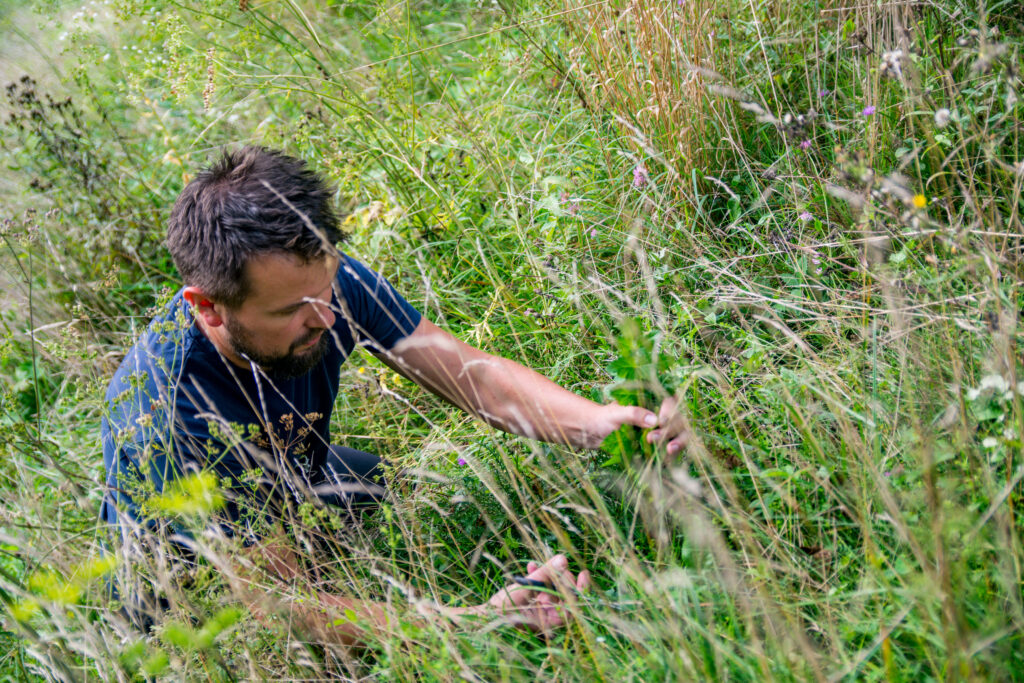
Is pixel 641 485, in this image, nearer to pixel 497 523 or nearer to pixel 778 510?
pixel 778 510

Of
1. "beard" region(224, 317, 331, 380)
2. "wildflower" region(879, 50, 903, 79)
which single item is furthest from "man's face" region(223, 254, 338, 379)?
"wildflower" region(879, 50, 903, 79)

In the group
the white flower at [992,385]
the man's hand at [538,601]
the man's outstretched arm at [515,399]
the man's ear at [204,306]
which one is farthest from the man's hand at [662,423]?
the man's ear at [204,306]

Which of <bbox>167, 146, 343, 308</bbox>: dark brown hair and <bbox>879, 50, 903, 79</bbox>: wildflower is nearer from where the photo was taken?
<bbox>879, 50, 903, 79</bbox>: wildflower

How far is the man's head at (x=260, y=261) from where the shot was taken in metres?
2.02

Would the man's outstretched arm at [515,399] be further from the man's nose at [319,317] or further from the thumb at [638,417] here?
the man's nose at [319,317]

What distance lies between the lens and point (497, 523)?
2180 millimetres

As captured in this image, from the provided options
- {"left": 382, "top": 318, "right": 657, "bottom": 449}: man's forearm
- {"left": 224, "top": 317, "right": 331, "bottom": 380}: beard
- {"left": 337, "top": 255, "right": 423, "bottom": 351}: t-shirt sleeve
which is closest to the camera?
{"left": 382, "top": 318, "right": 657, "bottom": 449}: man's forearm

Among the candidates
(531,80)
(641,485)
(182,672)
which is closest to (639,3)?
(531,80)

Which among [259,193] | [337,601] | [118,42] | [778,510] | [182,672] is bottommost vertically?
[778,510]

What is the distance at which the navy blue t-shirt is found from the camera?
1.73 meters

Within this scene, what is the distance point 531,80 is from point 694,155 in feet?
3.48

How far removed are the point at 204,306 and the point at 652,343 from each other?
124 cm

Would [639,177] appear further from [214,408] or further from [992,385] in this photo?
[214,408]

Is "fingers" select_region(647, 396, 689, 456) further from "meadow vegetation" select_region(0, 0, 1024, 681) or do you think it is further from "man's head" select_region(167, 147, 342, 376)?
"man's head" select_region(167, 147, 342, 376)
